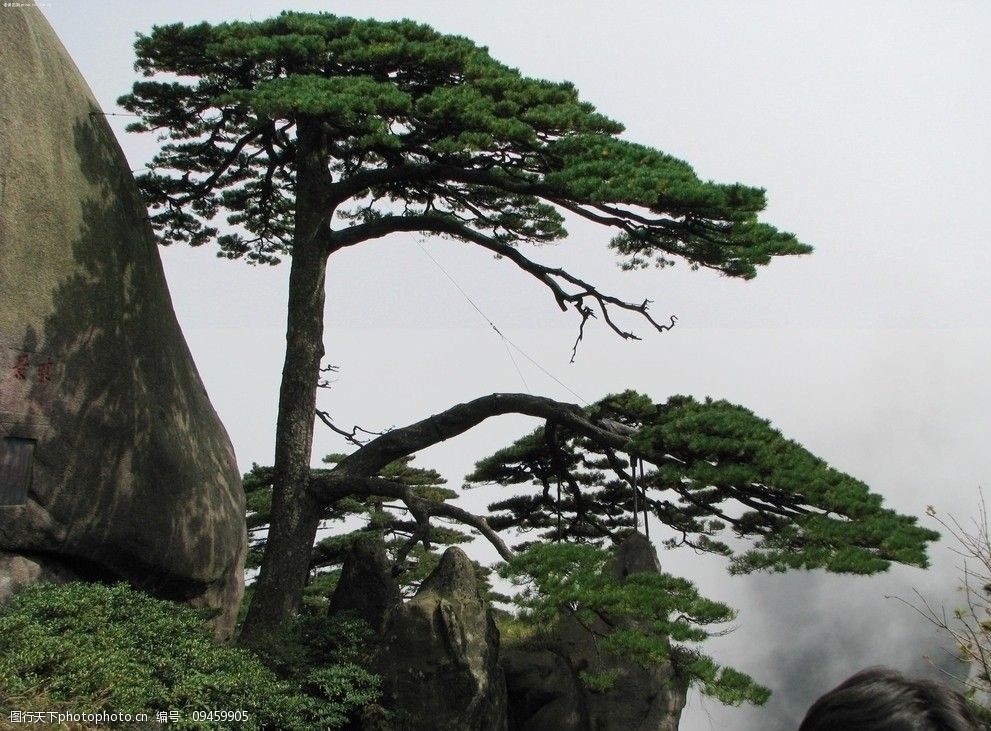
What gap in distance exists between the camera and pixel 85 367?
315 inches

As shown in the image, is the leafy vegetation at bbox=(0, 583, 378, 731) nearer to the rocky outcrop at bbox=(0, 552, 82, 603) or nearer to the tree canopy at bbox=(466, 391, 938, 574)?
the rocky outcrop at bbox=(0, 552, 82, 603)

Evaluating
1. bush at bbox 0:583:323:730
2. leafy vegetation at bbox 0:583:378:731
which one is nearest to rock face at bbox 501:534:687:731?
leafy vegetation at bbox 0:583:378:731

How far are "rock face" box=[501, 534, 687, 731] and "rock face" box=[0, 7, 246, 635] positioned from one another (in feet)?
9.99

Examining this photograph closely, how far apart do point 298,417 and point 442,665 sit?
295 cm

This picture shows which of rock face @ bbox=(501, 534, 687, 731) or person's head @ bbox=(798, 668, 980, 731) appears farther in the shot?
rock face @ bbox=(501, 534, 687, 731)

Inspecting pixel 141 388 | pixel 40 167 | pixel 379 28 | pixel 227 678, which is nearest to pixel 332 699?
pixel 227 678

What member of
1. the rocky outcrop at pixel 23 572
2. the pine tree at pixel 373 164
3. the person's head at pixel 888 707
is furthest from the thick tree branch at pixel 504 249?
the person's head at pixel 888 707

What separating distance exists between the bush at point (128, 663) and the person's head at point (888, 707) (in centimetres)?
569

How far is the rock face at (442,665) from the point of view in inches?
296

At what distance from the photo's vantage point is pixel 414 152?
29.9 ft

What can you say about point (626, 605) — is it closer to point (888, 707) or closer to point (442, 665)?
point (442, 665)

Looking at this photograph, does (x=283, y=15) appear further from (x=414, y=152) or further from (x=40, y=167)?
(x=40, y=167)

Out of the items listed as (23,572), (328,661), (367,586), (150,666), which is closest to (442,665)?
(328,661)

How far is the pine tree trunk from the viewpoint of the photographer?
9.15 meters
